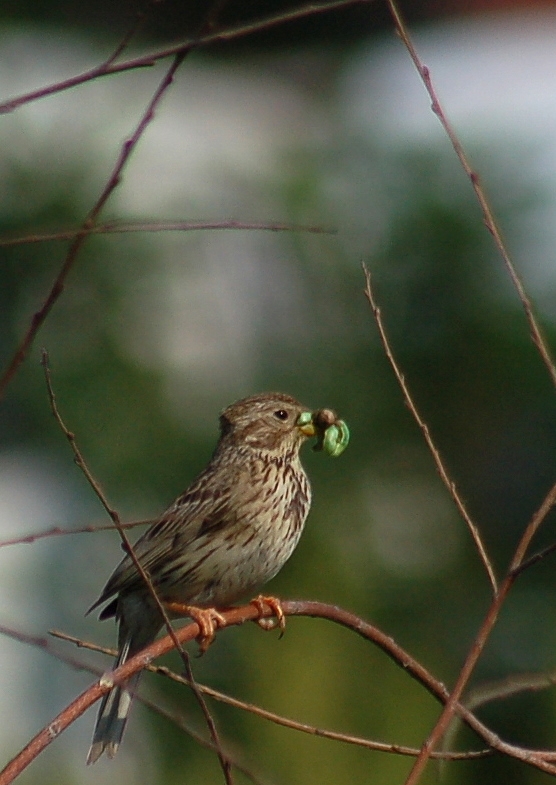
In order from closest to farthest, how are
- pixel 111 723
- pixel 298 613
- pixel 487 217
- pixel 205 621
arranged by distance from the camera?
pixel 487 217 → pixel 298 613 → pixel 205 621 → pixel 111 723

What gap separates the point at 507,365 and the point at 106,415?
8.97ft

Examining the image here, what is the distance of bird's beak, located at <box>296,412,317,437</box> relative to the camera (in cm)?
582

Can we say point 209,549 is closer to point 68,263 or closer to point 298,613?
point 298,613

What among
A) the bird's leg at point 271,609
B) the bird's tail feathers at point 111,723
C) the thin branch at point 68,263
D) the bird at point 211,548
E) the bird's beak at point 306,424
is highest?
the thin branch at point 68,263

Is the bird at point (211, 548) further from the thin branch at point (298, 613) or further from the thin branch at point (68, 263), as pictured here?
the thin branch at point (68, 263)

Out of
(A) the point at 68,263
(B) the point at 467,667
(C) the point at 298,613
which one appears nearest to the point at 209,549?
(C) the point at 298,613

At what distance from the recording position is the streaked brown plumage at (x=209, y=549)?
5.26m

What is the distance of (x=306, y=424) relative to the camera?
231 inches

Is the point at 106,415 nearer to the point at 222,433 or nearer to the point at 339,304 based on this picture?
the point at 339,304

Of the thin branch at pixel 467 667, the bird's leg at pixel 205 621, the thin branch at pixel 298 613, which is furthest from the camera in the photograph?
the bird's leg at pixel 205 621

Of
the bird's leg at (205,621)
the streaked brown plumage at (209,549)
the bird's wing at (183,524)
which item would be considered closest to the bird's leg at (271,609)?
the bird's leg at (205,621)

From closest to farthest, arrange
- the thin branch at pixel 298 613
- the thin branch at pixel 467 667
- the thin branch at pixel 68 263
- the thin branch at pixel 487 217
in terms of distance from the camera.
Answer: the thin branch at pixel 68 263 < the thin branch at pixel 467 667 < the thin branch at pixel 298 613 < the thin branch at pixel 487 217

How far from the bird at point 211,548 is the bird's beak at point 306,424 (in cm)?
5

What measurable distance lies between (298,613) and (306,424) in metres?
2.23
